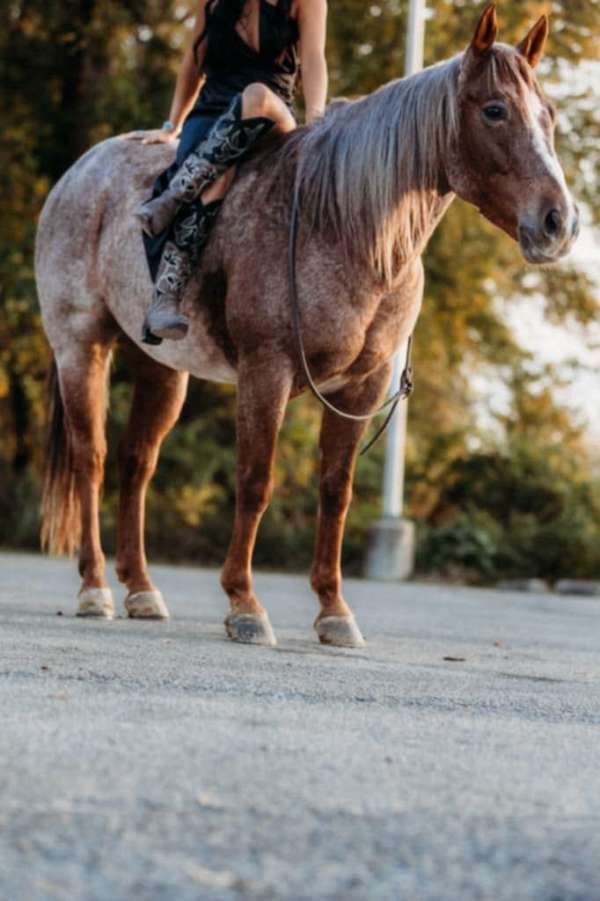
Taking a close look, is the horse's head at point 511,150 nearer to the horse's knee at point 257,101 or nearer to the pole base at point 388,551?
the horse's knee at point 257,101

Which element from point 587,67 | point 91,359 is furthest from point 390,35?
point 91,359

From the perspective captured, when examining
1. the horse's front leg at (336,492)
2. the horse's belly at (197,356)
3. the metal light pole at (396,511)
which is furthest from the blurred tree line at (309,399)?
the horse's front leg at (336,492)

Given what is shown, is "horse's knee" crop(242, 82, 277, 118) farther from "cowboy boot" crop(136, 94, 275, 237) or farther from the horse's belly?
the horse's belly

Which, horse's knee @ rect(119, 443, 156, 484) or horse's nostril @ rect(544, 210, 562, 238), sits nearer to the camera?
horse's nostril @ rect(544, 210, 562, 238)

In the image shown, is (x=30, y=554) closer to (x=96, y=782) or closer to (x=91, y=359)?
(x=91, y=359)

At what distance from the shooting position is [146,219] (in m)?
7.33

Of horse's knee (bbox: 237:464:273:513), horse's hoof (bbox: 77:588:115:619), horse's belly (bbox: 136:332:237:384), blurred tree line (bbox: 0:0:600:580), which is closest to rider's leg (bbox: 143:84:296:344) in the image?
horse's belly (bbox: 136:332:237:384)

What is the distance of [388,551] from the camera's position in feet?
60.2

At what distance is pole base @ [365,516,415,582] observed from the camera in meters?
18.3

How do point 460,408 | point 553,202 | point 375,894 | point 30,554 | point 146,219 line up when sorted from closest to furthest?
point 375,894
point 553,202
point 146,219
point 30,554
point 460,408

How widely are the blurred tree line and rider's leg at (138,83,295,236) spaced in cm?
1241

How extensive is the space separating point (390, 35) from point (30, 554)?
8026 mm

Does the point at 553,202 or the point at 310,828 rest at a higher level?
the point at 553,202

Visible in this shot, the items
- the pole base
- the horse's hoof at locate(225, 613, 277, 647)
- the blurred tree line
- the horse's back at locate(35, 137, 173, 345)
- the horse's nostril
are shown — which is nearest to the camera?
the horse's nostril
